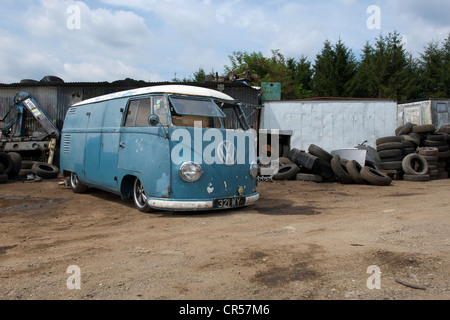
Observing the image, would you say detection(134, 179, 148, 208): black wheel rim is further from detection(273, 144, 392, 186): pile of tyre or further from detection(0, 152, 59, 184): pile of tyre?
detection(0, 152, 59, 184): pile of tyre

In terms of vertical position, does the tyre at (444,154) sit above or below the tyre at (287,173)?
above

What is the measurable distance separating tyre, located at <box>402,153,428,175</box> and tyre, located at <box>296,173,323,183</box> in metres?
3.00

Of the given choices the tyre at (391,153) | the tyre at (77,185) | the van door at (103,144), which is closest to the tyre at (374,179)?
the tyre at (391,153)

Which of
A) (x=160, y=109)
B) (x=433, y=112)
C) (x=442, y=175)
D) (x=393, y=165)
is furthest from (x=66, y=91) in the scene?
(x=433, y=112)

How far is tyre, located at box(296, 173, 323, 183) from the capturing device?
38.2 ft

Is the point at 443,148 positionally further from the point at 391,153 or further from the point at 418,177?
the point at 391,153

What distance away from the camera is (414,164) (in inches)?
497

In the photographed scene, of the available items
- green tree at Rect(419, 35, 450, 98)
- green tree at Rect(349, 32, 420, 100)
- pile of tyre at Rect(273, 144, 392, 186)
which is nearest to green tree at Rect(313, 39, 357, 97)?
green tree at Rect(349, 32, 420, 100)

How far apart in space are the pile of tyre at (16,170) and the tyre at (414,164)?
11.9m

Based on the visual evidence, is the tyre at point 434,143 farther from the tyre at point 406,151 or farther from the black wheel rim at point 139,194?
the black wheel rim at point 139,194

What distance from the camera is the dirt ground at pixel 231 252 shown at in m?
3.05

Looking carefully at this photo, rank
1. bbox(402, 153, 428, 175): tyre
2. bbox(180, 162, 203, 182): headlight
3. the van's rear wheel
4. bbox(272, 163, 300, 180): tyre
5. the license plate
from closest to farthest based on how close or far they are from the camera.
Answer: bbox(180, 162, 203, 182): headlight < the license plate < the van's rear wheel < bbox(272, 163, 300, 180): tyre < bbox(402, 153, 428, 175): tyre

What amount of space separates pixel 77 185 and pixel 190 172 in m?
4.45

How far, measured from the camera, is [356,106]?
15.5m
